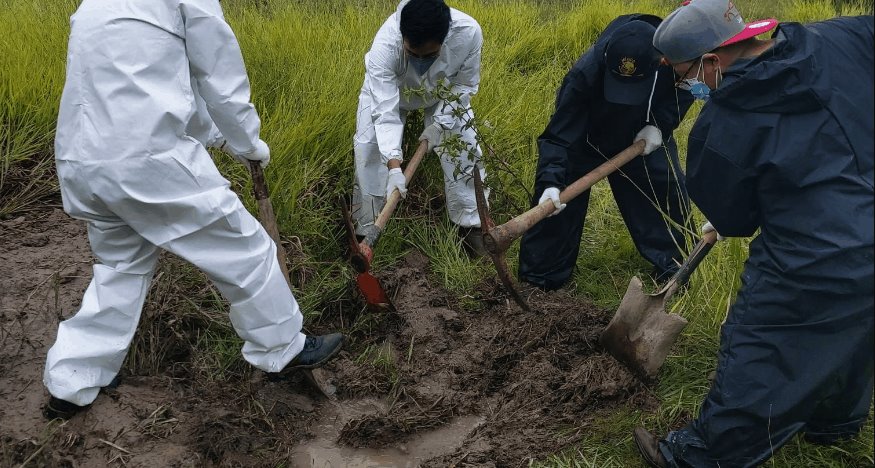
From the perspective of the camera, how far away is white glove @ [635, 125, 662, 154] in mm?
3658

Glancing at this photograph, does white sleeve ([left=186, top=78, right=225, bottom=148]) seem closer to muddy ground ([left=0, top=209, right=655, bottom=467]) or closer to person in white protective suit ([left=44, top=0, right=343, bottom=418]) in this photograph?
person in white protective suit ([left=44, top=0, right=343, bottom=418])

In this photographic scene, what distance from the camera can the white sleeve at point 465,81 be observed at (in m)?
4.09

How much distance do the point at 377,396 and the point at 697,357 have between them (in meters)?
1.38

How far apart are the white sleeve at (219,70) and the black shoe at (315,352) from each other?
84 centimetres

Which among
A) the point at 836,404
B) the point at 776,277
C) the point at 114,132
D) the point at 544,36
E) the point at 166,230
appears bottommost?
the point at 544,36

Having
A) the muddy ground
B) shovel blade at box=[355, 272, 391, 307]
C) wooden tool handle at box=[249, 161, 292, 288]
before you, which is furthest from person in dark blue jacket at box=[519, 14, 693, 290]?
wooden tool handle at box=[249, 161, 292, 288]

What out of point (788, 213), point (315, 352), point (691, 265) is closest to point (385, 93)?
point (315, 352)

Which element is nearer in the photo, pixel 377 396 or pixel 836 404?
pixel 836 404

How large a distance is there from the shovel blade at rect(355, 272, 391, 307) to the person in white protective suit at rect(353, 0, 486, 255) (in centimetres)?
49

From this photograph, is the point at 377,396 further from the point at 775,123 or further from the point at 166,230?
the point at 775,123

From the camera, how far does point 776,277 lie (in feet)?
7.58

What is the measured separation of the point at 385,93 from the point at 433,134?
1.31ft

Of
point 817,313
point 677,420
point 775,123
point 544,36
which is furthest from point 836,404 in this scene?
point 544,36

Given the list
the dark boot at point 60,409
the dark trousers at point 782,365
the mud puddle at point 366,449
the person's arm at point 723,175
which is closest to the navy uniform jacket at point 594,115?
the person's arm at point 723,175
